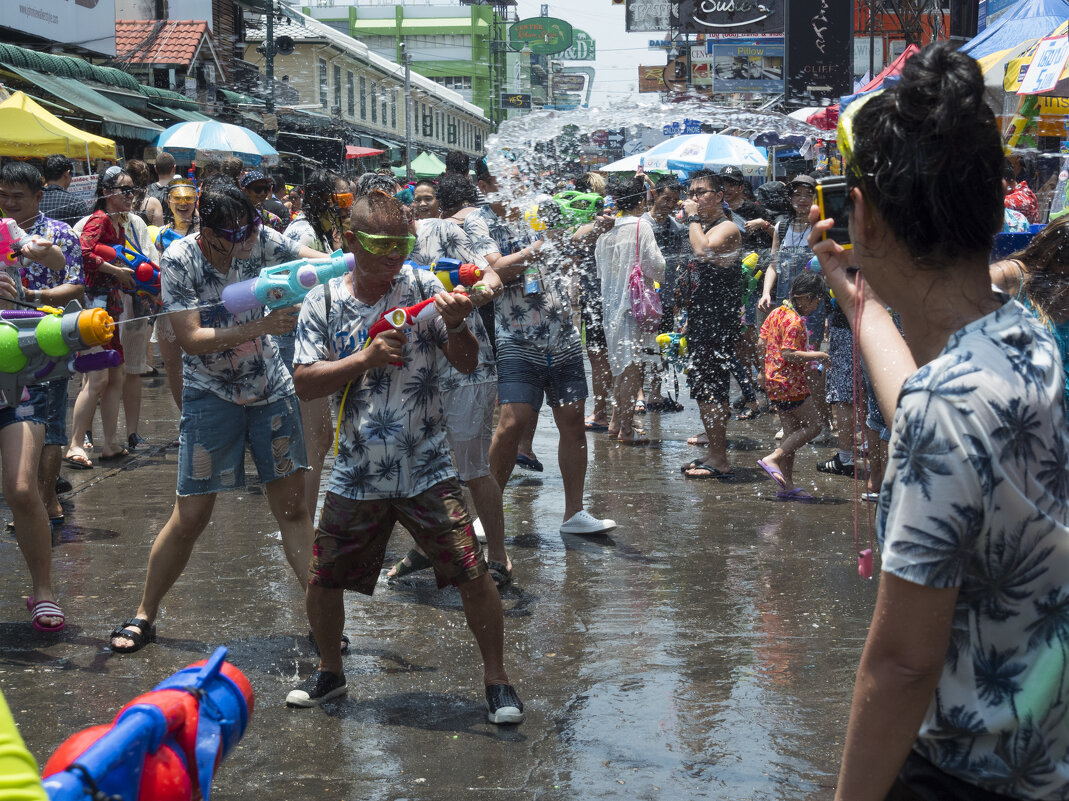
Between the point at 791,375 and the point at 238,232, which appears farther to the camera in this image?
the point at 791,375

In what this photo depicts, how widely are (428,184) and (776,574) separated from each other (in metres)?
3.63

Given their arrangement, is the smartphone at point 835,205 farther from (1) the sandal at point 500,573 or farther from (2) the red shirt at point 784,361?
(2) the red shirt at point 784,361

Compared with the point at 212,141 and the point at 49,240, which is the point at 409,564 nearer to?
the point at 49,240

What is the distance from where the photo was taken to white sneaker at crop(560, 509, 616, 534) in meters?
6.20

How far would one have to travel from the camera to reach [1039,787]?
1542 millimetres

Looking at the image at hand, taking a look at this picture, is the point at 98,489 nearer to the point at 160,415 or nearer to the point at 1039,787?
the point at 160,415

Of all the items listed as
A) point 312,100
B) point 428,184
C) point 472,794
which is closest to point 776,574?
point 472,794

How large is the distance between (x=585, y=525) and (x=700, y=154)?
16.5ft

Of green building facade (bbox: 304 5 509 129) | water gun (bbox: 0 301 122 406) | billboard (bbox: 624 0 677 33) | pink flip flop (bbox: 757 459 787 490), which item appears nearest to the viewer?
water gun (bbox: 0 301 122 406)

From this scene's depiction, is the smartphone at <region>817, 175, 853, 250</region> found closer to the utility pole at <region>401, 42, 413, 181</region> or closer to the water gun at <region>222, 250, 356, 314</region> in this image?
the water gun at <region>222, 250, 356, 314</region>

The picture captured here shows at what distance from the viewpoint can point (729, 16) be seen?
1006 inches

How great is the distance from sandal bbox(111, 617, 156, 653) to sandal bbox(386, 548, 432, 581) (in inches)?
49.1

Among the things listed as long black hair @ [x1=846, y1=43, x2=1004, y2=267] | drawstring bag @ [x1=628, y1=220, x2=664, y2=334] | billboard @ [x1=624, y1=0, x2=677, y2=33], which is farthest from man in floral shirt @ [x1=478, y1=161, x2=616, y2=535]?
billboard @ [x1=624, y1=0, x2=677, y2=33]

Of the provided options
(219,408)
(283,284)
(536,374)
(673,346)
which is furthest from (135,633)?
(673,346)
